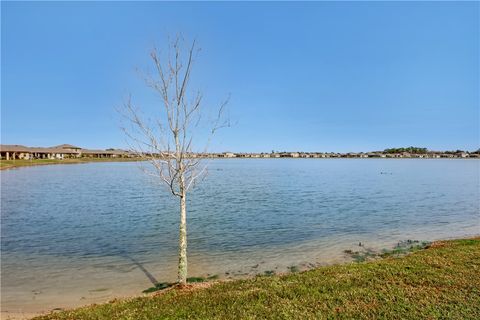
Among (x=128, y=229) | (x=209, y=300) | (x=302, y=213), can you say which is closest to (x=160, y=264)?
(x=209, y=300)

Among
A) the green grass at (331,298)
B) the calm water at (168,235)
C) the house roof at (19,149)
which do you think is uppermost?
the house roof at (19,149)

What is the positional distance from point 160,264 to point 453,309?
33.9 feet

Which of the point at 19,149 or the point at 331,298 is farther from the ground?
the point at 19,149

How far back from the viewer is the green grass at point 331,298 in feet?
23.3

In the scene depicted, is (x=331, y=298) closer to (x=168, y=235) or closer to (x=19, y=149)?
(x=168, y=235)

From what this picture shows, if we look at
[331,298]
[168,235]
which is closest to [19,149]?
[168,235]

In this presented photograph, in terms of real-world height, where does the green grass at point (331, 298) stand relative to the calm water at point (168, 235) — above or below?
above

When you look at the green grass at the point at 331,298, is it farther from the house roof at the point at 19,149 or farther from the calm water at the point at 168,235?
the house roof at the point at 19,149

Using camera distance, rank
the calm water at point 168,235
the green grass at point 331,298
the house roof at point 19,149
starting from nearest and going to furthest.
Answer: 1. the green grass at point 331,298
2. the calm water at point 168,235
3. the house roof at point 19,149

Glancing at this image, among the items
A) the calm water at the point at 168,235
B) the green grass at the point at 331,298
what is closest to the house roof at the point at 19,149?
the calm water at the point at 168,235

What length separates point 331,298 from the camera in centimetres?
782

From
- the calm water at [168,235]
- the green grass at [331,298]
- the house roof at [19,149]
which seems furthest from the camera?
the house roof at [19,149]

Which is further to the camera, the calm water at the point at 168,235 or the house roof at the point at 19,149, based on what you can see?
the house roof at the point at 19,149

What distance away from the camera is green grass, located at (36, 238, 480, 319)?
7.09 meters
